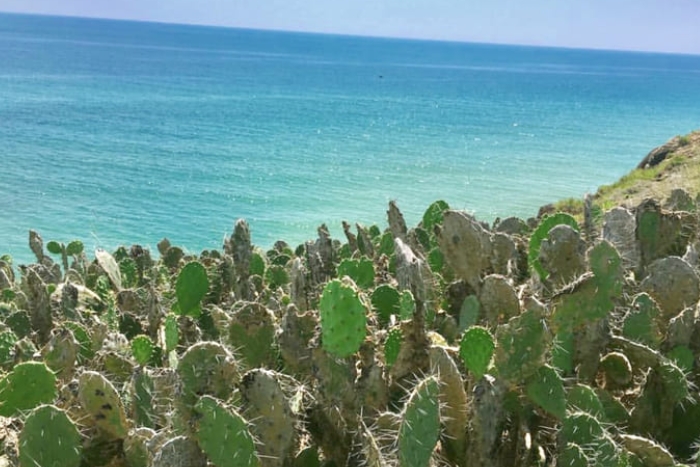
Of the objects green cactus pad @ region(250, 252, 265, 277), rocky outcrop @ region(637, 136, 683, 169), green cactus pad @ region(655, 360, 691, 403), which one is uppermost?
rocky outcrop @ region(637, 136, 683, 169)

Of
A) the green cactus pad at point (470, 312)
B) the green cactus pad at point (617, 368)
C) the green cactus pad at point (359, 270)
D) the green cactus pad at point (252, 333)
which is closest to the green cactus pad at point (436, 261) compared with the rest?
the green cactus pad at point (359, 270)

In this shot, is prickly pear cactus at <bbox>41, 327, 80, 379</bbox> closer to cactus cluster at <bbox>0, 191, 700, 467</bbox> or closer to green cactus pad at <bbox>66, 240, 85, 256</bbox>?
cactus cluster at <bbox>0, 191, 700, 467</bbox>

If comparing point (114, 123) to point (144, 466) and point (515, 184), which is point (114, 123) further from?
point (144, 466)

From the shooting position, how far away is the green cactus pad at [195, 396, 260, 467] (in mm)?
1646

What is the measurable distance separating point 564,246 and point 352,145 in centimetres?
3286

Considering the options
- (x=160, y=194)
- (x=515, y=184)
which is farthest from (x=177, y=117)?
(x=515, y=184)

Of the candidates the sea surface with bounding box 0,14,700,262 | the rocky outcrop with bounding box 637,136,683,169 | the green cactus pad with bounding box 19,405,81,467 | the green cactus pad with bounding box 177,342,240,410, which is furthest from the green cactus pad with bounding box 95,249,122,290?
the rocky outcrop with bounding box 637,136,683,169

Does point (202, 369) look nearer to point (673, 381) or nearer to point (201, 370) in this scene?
point (201, 370)

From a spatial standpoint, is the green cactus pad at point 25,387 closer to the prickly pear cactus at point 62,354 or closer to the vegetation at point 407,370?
the vegetation at point 407,370

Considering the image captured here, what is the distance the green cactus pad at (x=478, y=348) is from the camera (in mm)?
1981

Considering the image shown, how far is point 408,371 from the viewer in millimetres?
2309

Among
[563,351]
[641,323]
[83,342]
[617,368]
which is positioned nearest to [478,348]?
[563,351]

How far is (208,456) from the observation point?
171cm

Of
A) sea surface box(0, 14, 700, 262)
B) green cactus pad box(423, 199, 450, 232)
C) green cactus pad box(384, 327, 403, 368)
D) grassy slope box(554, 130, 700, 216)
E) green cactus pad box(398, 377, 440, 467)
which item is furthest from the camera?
sea surface box(0, 14, 700, 262)
